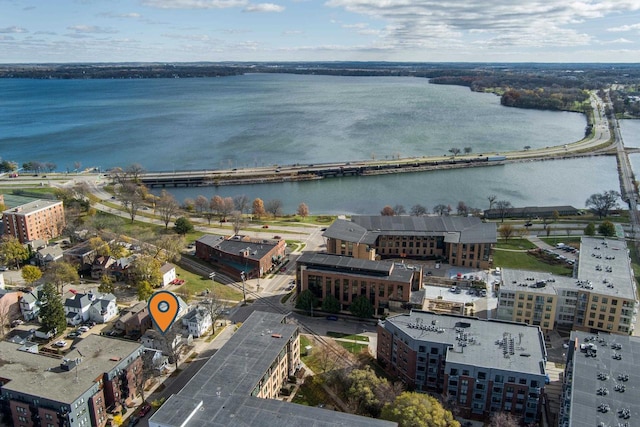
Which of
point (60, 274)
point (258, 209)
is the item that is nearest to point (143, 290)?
point (60, 274)

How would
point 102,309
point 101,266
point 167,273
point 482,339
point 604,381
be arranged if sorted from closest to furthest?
1. point 604,381
2. point 482,339
3. point 102,309
4. point 167,273
5. point 101,266

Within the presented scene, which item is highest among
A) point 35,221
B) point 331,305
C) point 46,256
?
point 35,221

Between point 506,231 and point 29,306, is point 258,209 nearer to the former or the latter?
point 506,231

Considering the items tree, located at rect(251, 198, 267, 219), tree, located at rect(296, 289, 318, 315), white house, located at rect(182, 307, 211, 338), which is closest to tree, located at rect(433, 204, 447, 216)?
tree, located at rect(251, 198, 267, 219)

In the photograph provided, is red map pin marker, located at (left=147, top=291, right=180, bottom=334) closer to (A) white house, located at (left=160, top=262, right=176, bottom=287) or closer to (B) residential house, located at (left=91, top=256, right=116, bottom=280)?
(A) white house, located at (left=160, top=262, right=176, bottom=287)

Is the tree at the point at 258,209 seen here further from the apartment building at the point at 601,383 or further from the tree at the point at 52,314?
the apartment building at the point at 601,383
